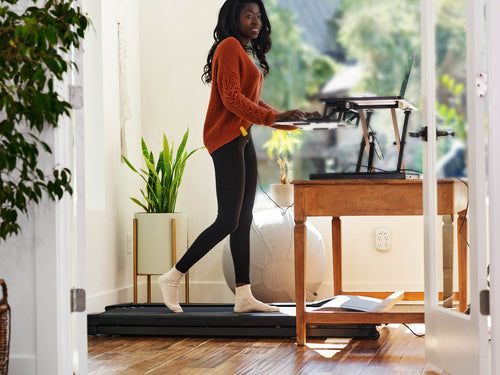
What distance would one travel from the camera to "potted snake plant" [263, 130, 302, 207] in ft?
16.4

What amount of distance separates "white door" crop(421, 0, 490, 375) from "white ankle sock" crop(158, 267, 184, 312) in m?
1.45

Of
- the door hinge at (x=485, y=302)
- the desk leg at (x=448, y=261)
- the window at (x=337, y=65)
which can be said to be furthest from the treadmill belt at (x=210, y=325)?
the window at (x=337, y=65)

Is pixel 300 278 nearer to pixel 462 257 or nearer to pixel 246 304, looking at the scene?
pixel 246 304

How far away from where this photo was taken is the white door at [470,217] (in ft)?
8.00

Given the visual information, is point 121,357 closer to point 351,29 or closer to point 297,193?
point 297,193

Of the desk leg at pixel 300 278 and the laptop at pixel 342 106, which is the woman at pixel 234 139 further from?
the desk leg at pixel 300 278

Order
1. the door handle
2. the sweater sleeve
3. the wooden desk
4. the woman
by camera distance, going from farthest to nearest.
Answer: the woman → the sweater sleeve → the wooden desk → the door handle

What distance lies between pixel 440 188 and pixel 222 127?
51.7 inches

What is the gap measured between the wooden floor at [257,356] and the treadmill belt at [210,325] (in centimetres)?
4

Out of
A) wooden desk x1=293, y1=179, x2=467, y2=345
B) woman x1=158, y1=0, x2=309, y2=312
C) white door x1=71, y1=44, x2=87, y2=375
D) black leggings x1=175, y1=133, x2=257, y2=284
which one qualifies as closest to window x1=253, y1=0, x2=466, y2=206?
woman x1=158, y1=0, x2=309, y2=312

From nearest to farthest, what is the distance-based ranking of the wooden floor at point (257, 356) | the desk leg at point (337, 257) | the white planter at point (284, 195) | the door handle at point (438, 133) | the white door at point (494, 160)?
the white door at point (494, 160)
the door handle at point (438, 133)
the wooden floor at point (257, 356)
the desk leg at point (337, 257)
the white planter at point (284, 195)

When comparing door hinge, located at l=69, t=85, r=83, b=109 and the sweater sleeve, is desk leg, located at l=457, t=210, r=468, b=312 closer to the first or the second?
the sweater sleeve

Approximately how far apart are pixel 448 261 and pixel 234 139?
1317mm

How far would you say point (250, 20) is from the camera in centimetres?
396
